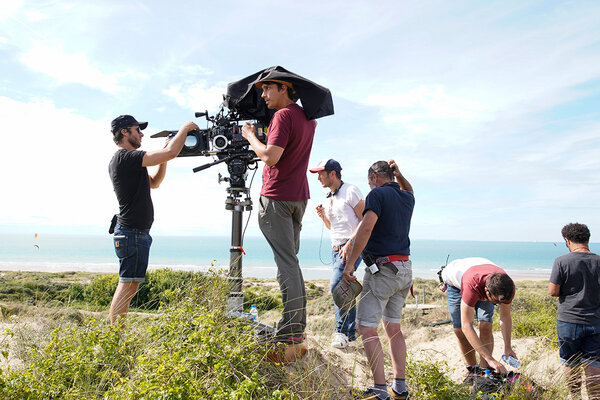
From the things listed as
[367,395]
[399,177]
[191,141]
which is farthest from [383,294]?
[191,141]

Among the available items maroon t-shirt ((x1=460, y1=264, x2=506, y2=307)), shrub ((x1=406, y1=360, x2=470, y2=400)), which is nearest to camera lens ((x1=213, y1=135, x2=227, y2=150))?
maroon t-shirt ((x1=460, y1=264, x2=506, y2=307))

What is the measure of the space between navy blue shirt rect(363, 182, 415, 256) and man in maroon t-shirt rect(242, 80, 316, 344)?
1.83 ft

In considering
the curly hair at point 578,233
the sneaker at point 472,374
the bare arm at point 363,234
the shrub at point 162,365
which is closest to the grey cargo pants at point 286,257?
the shrub at point 162,365

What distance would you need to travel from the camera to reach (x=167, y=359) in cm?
223

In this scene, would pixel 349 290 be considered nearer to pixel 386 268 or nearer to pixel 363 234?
pixel 386 268

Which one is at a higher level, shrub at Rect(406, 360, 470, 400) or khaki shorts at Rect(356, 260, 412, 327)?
khaki shorts at Rect(356, 260, 412, 327)

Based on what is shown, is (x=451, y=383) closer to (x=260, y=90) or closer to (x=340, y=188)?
(x=340, y=188)

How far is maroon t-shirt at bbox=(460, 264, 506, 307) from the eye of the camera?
10.3 feet

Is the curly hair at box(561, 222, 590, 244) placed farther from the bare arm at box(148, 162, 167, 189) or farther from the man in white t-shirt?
the bare arm at box(148, 162, 167, 189)

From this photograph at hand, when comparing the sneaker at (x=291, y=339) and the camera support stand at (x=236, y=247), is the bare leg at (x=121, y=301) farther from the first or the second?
the sneaker at (x=291, y=339)

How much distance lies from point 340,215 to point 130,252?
2.15 m

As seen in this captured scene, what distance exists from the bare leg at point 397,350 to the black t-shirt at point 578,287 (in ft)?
5.63

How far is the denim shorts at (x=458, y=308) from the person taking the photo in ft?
11.3

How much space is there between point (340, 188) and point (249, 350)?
2294 millimetres
